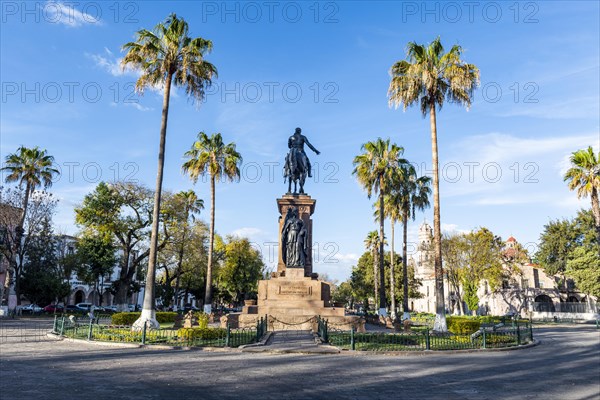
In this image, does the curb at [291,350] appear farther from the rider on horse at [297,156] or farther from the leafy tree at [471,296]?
the leafy tree at [471,296]

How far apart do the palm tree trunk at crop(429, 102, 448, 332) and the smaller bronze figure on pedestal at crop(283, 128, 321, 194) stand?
7260mm

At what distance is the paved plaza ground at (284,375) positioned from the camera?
8.77 metres

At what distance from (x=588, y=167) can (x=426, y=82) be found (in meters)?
23.2

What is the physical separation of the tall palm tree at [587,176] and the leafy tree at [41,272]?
48427 millimetres

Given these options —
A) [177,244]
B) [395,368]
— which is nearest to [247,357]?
[395,368]

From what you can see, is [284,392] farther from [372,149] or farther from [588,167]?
[588,167]

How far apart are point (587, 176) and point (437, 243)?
77.2 ft

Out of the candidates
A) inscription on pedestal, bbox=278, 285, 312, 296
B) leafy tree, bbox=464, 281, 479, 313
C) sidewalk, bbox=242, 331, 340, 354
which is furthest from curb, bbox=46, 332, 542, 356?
leafy tree, bbox=464, 281, 479, 313

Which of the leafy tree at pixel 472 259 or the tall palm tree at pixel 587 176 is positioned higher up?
the tall palm tree at pixel 587 176

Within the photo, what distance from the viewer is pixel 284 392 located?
8891 millimetres

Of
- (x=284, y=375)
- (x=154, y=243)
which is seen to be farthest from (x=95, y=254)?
(x=284, y=375)

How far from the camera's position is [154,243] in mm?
21828

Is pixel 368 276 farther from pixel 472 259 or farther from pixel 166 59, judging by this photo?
pixel 166 59

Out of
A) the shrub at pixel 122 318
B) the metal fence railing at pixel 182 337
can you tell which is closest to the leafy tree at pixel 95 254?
the shrub at pixel 122 318
